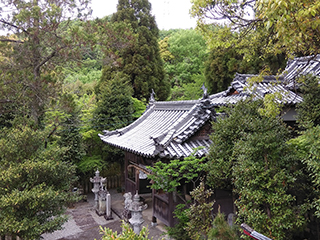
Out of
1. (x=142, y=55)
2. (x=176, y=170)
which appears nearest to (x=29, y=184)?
(x=176, y=170)

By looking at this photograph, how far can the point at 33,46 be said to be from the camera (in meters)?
9.23

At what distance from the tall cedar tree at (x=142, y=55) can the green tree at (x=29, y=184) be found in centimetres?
1356

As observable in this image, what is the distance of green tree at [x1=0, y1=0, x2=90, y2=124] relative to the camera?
29.7 ft

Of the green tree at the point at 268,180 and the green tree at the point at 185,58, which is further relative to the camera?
the green tree at the point at 185,58

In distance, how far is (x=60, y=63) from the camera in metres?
10.4

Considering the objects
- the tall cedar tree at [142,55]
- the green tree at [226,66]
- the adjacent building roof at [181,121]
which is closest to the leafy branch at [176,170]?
the adjacent building roof at [181,121]

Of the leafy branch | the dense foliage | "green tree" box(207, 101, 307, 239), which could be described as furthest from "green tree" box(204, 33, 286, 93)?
"green tree" box(207, 101, 307, 239)

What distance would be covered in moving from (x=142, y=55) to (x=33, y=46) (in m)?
13.2

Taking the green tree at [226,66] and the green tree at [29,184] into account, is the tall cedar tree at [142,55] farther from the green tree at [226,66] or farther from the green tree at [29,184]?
the green tree at [29,184]

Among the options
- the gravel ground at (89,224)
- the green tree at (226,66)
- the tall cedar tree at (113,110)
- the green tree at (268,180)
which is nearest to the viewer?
the green tree at (268,180)

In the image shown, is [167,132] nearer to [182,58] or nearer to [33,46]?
[33,46]

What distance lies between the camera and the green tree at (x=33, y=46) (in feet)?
29.7

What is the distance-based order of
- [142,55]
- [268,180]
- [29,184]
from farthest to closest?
1. [142,55]
2. [29,184]
3. [268,180]

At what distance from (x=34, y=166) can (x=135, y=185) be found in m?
6.40
